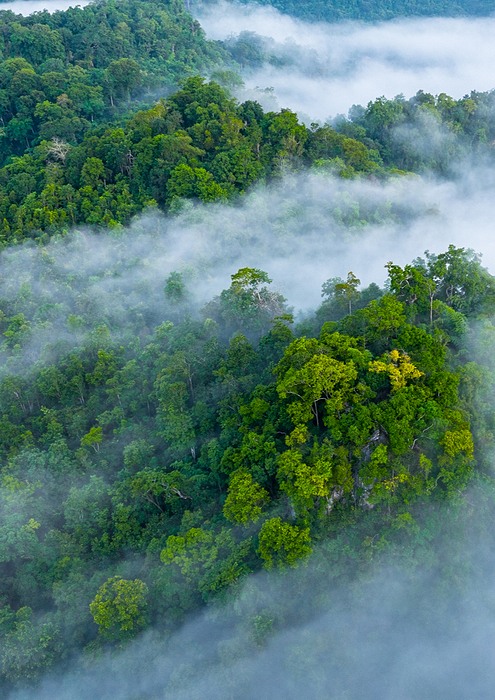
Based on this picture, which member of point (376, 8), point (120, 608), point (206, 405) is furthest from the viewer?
point (376, 8)

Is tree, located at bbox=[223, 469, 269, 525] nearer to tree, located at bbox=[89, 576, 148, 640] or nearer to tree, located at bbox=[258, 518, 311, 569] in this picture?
tree, located at bbox=[258, 518, 311, 569]

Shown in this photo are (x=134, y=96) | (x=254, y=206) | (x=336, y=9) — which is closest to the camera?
(x=254, y=206)

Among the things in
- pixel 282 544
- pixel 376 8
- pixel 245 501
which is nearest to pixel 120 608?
pixel 245 501

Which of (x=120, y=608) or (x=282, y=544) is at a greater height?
(x=282, y=544)

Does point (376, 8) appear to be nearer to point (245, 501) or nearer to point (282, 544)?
point (245, 501)

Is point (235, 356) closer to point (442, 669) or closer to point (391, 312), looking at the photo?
point (391, 312)

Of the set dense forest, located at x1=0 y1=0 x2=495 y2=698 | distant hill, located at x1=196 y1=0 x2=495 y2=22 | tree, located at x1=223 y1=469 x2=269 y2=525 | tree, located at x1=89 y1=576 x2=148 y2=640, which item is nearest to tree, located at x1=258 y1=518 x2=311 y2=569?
dense forest, located at x1=0 y1=0 x2=495 y2=698

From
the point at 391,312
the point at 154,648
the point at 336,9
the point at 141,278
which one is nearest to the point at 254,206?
the point at 141,278

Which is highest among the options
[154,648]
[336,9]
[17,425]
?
[336,9]
